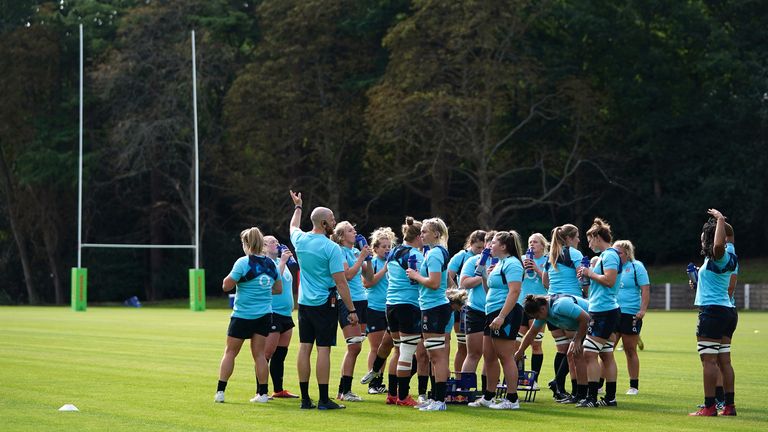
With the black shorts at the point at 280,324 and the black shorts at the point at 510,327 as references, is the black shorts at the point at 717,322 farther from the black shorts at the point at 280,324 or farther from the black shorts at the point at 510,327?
the black shorts at the point at 280,324

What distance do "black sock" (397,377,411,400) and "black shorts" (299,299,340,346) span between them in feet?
3.05

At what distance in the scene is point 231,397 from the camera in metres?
15.0

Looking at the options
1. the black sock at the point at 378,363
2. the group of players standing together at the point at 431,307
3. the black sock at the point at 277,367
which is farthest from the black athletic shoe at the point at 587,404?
the black sock at the point at 277,367

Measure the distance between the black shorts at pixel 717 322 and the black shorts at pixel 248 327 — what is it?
493 cm

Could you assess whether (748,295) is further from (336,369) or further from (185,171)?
(336,369)

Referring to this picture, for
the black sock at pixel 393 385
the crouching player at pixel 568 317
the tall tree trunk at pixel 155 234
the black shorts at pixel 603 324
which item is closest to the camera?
the crouching player at pixel 568 317

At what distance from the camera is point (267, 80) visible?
5594 cm

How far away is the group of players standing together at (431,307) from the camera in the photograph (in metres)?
13.5

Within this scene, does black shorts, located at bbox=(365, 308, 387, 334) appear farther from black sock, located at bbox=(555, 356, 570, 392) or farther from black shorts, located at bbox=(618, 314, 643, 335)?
black shorts, located at bbox=(618, 314, 643, 335)

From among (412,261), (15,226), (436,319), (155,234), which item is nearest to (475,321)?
(436,319)

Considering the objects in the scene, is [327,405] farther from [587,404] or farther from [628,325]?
[628,325]

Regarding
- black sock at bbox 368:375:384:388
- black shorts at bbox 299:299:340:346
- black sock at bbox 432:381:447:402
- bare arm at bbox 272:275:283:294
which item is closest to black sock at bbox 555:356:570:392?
black sock at bbox 432:381:447:402

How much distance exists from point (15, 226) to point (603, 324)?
2101 inches

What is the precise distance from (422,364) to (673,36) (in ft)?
148
